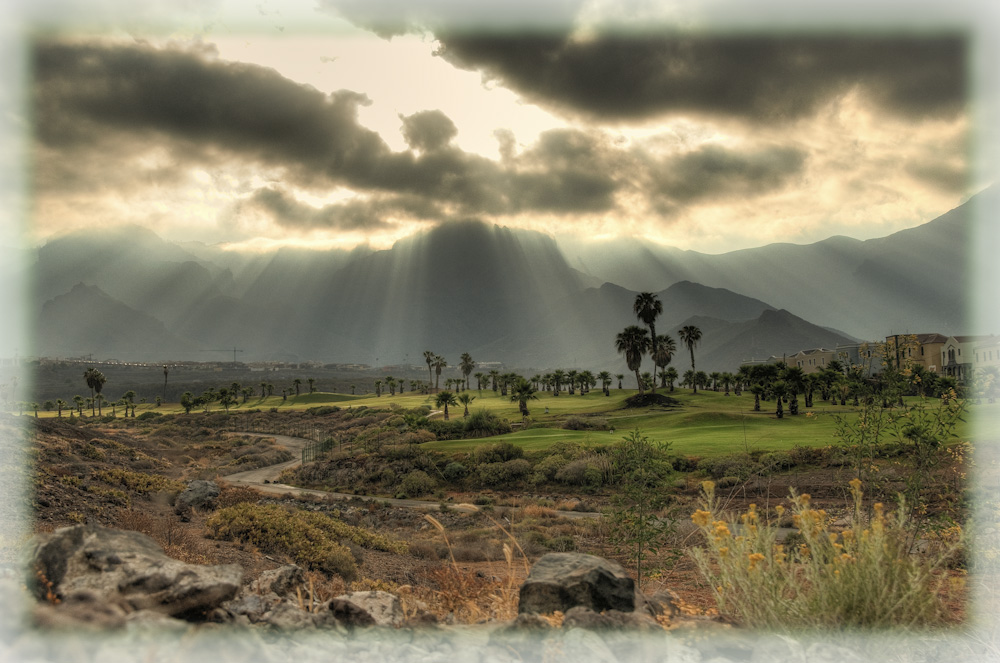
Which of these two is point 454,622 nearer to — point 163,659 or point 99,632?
point 163,659

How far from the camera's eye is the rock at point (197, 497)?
1538 cm

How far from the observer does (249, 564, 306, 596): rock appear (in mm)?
5634

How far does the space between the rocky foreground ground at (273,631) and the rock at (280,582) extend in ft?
4.98

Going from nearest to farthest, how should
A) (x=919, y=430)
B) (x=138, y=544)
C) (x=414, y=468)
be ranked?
(x=138, y=544), (x=919, y=430), (x=414, y=468)

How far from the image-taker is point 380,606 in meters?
4.26

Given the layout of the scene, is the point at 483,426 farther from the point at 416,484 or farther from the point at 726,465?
the point at 726,465

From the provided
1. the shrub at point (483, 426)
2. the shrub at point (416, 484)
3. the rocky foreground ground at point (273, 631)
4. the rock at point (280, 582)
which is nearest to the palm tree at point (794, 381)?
the shrub at point (483, 426)

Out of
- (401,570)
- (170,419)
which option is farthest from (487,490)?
(170,419)

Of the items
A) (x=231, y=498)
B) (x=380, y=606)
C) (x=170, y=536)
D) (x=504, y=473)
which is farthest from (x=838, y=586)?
(x=504, y=473)

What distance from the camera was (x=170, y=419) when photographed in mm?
80688

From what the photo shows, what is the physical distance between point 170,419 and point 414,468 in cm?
6593

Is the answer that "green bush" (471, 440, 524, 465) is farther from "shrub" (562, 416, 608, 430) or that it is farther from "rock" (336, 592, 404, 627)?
"rock" (336, 592, 404, 627)

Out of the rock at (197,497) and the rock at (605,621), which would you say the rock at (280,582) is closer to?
the rock at (605,621)

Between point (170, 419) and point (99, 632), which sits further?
point (170, 419)
